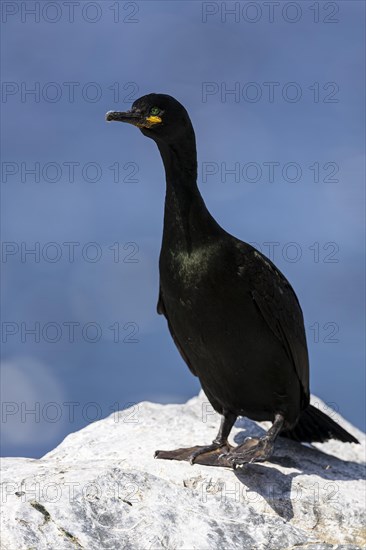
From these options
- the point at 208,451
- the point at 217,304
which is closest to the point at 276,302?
the point at 217,304

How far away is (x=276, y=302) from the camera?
22.3 feet

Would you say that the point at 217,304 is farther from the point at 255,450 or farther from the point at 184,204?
the point at 255,450

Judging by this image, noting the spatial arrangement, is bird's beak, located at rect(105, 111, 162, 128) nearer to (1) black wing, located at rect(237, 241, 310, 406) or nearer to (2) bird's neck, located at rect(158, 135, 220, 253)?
(2) bird's neck, located at rect(158, 135, 220, 253)

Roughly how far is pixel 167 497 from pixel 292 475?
1354 millimetres

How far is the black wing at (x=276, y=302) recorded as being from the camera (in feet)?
21.9

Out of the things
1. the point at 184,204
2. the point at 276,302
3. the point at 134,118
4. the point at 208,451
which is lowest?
the point at 208,451

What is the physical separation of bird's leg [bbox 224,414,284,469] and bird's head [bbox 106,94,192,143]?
249 centimetres

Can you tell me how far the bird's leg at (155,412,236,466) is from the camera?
668 centimetres

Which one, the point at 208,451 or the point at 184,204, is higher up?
A: the point at 184,204

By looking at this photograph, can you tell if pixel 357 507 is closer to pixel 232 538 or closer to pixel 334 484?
pixel 334 484

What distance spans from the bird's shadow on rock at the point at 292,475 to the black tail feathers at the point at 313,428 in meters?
0.08

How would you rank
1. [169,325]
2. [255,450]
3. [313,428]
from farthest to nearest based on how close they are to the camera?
1. [313,428]
2. [169,325]
3. [255,450]

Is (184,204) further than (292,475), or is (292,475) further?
(292,475)

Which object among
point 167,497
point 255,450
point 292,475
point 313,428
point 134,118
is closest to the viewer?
point 167,497
